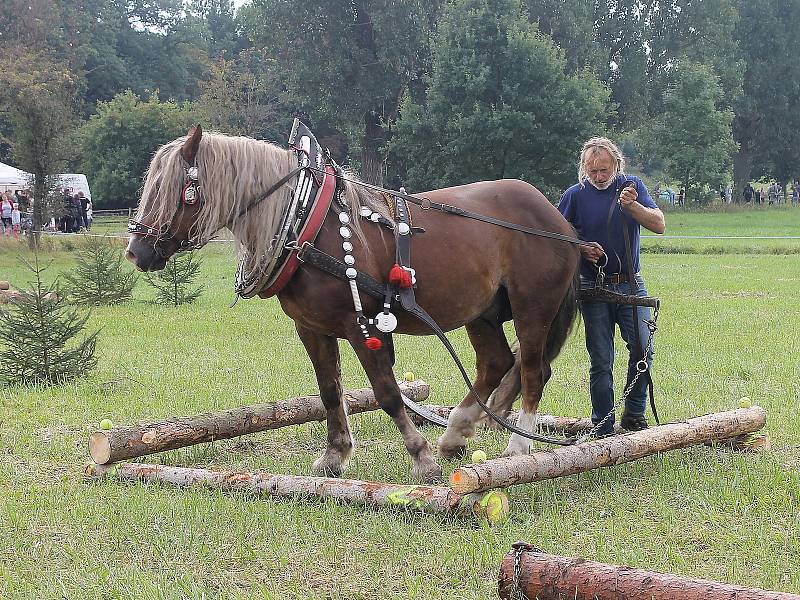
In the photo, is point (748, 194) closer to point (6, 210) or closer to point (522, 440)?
point (6, 210)

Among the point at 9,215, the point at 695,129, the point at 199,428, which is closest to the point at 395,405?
the point at 199,428

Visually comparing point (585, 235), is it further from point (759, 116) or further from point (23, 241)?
point (759, 116)

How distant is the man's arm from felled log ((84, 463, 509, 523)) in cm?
230

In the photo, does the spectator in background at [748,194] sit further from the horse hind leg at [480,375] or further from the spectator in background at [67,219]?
the horse hind leg at [480,375]

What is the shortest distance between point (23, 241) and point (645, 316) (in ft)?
83.1

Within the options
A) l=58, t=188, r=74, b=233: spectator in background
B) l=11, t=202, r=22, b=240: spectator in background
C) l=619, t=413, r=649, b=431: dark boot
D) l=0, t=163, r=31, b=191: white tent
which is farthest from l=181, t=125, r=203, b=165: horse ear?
l=0, t=163, r=31, b=191: white tent

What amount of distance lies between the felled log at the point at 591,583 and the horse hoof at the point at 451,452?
2699 millimetres

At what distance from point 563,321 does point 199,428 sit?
103 inches

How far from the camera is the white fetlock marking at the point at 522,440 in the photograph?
6.18 meters

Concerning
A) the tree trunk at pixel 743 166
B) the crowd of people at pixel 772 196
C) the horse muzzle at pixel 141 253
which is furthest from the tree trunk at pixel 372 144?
the horse muzzle at pixel 141 253

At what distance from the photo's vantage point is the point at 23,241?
92.4 ft

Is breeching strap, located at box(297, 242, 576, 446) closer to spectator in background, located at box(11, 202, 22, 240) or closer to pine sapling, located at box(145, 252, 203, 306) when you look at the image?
pine sapling, located at box(145, 252, 203, 306)

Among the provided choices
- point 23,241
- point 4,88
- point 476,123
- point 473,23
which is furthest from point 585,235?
point 473,23

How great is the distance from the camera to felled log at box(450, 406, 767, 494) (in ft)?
15.8
